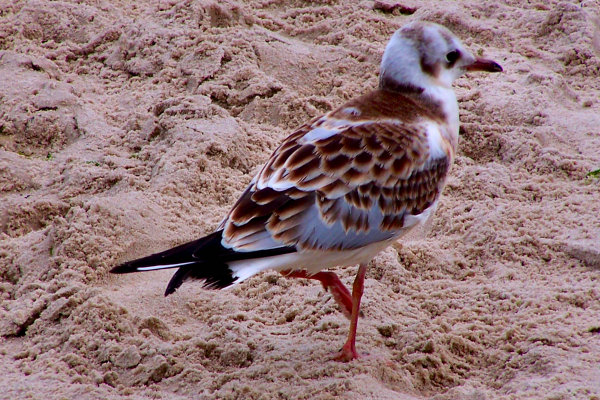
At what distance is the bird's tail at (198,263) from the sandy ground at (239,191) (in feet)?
1.52

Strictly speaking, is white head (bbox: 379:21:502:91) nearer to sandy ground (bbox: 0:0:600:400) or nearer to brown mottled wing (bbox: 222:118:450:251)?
brown mottled wing (bbox: 222:118:450:251)

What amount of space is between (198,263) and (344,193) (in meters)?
0.75

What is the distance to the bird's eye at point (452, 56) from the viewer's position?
12.9 feet

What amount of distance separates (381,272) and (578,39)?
2861mm

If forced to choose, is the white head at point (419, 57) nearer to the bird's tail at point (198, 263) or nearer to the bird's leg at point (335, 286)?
the bird's leg at point (335, 286)

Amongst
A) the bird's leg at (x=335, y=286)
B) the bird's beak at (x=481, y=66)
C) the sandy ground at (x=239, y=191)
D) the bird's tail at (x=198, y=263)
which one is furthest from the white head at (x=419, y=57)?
the bird's tail at (x=198, y=263)

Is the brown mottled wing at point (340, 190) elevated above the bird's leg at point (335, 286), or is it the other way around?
the brown mottled wing at point (340, 190)

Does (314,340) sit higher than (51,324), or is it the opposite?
(51,324)

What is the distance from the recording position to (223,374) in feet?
11.0

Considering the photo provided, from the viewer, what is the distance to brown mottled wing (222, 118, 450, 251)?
3.33 meters

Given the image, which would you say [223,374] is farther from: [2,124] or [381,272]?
[2,124]

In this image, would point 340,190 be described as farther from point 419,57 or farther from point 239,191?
point 239,191

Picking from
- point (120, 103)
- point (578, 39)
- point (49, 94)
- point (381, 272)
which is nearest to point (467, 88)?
point (578, 39)

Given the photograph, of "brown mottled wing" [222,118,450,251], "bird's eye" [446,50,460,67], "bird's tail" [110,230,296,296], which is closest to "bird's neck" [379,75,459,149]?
"bird's eye" [446,50,460,67]
